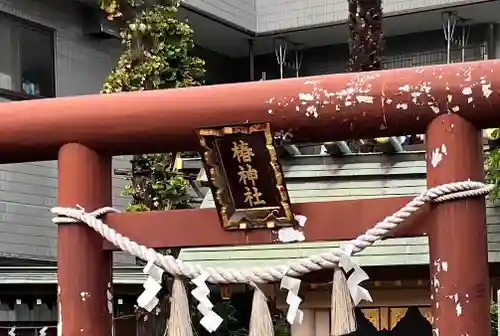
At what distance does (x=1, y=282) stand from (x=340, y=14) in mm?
7265

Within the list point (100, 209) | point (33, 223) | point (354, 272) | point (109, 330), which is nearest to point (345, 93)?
point (354, 272)

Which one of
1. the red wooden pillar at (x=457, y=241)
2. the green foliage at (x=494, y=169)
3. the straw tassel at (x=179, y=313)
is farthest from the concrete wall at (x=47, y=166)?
the red wooden pillar at (x=457, y=241)

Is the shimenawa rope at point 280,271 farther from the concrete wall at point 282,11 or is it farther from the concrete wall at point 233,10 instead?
the concrete wall at point 282,11

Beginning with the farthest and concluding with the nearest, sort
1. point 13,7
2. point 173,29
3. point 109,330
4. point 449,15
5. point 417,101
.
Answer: point 449,15 → point 13,7 → point 173,29 → point 109,330 → point 417,101

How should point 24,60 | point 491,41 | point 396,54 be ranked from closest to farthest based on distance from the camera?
1. point 24,60
2. point 491,41
3. point 396,54

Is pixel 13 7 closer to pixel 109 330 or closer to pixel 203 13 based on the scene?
pixel 203 13

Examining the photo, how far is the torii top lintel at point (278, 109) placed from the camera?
320 centimetres

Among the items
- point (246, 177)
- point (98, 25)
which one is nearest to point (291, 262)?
point (246, 177)

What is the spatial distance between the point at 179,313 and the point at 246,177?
23.1 inches

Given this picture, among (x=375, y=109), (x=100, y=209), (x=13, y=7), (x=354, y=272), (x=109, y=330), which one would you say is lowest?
(x=109, y=330)

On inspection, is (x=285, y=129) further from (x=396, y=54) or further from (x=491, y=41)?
(x=396, y=54)

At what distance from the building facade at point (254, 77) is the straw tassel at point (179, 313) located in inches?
120

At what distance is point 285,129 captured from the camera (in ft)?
11.0

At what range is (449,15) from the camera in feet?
45.5
